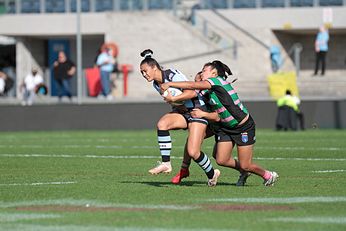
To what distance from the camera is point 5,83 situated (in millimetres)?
45750

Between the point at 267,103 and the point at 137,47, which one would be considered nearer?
the point at 267,103

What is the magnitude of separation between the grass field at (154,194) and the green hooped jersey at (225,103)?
0.89 m

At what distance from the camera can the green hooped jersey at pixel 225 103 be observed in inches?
557

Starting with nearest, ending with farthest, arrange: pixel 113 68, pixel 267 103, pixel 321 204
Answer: pixel 321 204, pixel 267 103, pixel 113 68

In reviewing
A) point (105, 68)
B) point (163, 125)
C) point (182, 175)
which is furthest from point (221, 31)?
point (182, 175)

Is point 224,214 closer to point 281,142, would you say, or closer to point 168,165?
point 168,165

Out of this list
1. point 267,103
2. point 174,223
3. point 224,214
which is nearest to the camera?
point 174,223

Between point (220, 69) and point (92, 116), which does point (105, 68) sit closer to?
point (92, 116)

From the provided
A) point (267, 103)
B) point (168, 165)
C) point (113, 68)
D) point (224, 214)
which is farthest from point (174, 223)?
point (113, 68)

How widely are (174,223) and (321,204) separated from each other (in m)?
2.30

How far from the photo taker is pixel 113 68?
43.0 m

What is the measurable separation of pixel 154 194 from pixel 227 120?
5.01 feet

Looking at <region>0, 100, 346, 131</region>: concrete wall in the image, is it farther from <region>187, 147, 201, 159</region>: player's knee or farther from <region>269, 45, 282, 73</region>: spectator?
<region>187, 147, 201, 159</region>: player's knee

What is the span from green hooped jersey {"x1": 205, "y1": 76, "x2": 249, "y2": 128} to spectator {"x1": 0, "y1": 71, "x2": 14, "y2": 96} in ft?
101
